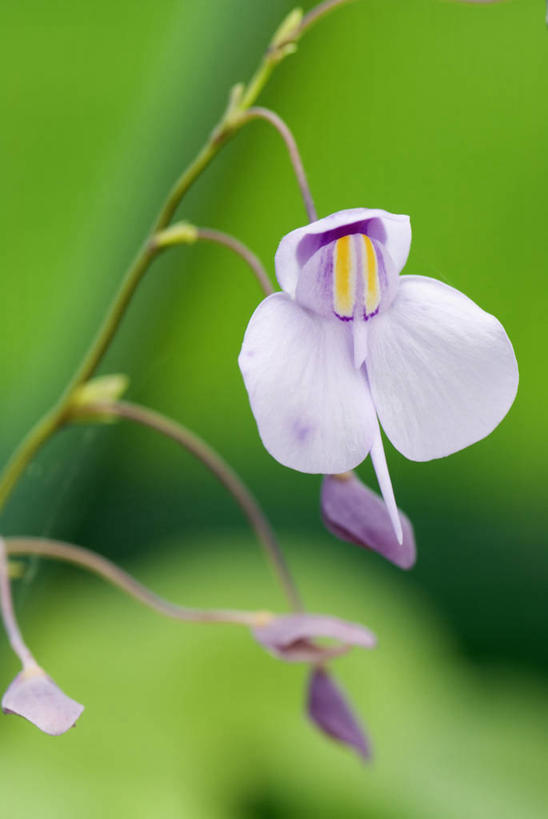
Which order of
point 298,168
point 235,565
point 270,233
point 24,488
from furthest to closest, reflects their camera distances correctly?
point 235,565 < point 270,233 < point 24,488 < point 298,168

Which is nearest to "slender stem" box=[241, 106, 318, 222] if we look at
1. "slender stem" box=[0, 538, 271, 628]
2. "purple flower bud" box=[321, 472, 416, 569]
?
"purple flower bud" box=[321, 472, 416, 569]

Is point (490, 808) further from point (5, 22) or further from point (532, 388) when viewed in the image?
point (5, 22)

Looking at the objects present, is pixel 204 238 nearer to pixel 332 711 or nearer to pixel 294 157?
pixel 294 157

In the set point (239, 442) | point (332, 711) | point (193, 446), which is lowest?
point (239, 442)

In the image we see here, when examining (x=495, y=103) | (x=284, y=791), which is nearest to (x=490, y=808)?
(x=284, y=791)

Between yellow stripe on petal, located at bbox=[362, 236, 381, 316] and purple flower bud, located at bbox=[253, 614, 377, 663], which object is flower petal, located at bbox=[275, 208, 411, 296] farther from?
purple flower bud, located at bbox=[253, 614, 377, 663]

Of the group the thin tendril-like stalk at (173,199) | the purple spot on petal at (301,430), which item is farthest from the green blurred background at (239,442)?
the purple spot on petal at (301,430)

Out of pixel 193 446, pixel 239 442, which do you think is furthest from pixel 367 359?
pixel 239 442
